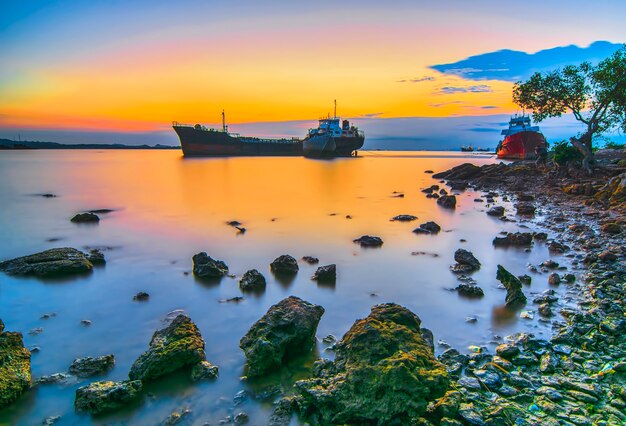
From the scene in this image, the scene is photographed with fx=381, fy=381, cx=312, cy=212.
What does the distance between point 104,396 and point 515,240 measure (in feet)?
41.3

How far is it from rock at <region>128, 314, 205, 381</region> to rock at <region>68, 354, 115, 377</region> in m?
0.53

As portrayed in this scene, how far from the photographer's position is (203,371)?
555 centimetres

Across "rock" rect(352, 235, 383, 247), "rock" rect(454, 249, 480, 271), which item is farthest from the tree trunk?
"rock" rect(454, 249, 480, 271)

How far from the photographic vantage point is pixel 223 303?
8.44 m

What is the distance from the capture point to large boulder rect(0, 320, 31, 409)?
16.5 ft

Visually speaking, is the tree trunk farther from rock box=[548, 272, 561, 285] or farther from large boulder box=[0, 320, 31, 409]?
large boulder box=[0, 320, 31, 409]

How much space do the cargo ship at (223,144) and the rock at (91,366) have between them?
3730 inches

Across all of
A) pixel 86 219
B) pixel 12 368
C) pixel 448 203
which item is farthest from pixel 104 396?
pixel 448 203

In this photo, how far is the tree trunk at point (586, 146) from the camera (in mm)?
25359

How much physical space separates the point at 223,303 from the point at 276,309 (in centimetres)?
251

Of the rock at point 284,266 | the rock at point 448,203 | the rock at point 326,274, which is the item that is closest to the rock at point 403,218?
the rock at point 448,203

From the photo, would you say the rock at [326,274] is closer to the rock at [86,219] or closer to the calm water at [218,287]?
the calm water at [218,287]

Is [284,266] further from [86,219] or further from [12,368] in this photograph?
[86,219]

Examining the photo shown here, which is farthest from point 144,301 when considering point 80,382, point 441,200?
point 441,200
